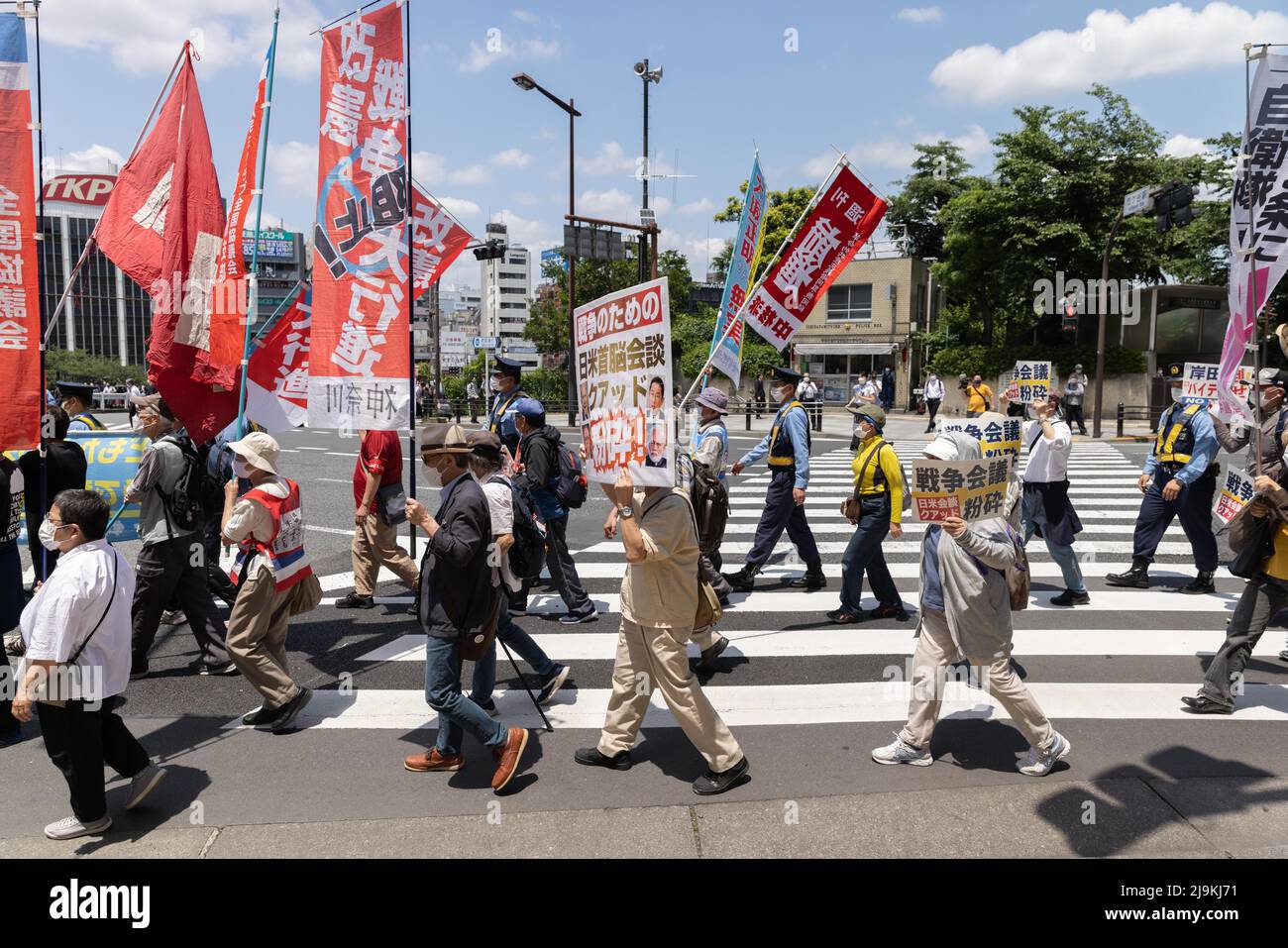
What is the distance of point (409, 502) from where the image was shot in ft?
14.8

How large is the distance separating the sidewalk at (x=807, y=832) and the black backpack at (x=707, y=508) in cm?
254

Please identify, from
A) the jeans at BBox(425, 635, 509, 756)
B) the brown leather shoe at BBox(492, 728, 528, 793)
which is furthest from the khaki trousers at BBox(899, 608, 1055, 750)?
the jeans at BBox(425, 635, 509, 756)

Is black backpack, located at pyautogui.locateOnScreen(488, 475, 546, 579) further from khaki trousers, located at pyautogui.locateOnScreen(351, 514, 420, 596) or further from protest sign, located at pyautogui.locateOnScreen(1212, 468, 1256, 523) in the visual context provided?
protest sign, located at pyautogui.locateOnScreen(1212, 468, 1256, 523)

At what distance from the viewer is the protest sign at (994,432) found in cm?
463

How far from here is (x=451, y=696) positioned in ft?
14.1

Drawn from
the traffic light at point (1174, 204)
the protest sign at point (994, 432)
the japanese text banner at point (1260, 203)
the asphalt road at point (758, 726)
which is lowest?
the asphalt road at point (758, 726)

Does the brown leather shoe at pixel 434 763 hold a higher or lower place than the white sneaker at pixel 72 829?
higher

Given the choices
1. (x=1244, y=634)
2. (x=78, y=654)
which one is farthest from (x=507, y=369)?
(x=1244, y=634)

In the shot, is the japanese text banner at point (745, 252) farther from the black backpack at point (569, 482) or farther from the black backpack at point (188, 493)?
the black backpack at point (188, 493)

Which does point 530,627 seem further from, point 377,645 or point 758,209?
point 758,209

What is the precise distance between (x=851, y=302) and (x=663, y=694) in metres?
42.2

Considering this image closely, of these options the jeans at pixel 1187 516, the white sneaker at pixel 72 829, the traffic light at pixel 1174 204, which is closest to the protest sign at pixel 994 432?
the jeans at pixel 1187 516

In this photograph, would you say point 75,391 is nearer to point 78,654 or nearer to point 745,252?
point 78,654

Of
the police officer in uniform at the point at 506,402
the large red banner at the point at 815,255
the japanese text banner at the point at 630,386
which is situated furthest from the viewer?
the police officer in uniform at the point at 506,402
